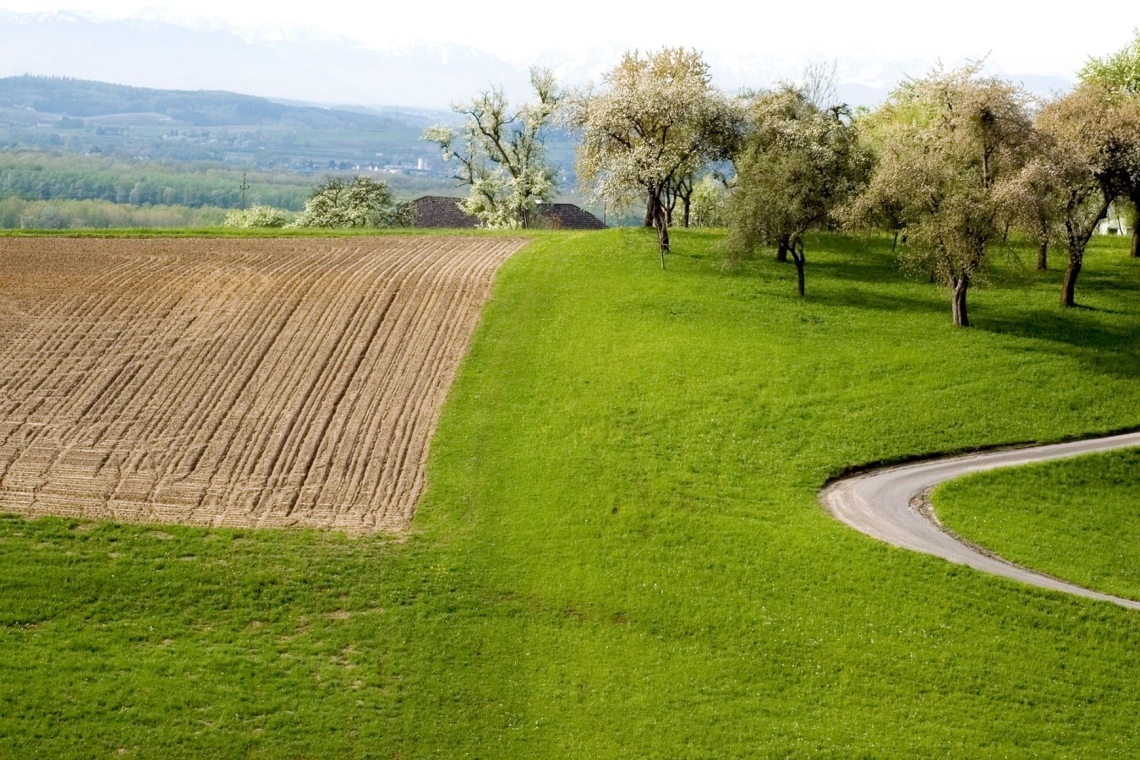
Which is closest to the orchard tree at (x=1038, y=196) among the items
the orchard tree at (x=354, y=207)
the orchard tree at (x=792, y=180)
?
the orchard tree at (x=792, y=180)

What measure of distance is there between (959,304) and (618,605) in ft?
96.7

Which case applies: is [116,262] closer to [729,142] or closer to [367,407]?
[367,407]

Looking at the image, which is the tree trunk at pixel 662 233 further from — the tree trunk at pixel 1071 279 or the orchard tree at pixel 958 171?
the tree trunk at pixel 1071 279

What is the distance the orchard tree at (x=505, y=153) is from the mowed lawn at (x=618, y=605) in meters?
44.4

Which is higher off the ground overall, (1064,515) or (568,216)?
(568,216)

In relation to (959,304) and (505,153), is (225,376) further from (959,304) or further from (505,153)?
(505,153)

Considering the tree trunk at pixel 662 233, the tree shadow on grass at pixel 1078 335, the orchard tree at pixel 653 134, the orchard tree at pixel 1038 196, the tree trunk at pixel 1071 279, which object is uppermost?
the orchard tree at pixel 653 134

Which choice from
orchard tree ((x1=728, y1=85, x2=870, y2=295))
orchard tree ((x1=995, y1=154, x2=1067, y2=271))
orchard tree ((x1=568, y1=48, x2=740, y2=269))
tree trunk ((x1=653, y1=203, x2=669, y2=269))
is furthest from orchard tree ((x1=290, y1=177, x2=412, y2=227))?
orchard tree ((x1=995, y1=154, x2=1067, y2=271))

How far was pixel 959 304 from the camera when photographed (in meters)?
53.8

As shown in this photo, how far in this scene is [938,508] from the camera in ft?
132

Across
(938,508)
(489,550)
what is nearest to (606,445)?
(489,550)

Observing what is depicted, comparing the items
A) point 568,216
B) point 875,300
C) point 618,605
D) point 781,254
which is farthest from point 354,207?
point 618,605

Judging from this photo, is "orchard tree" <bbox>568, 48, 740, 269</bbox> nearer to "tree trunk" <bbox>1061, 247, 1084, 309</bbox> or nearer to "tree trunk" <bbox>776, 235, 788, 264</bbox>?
"tree trunk" <bbox>776, 235, 788, 264</bbox>

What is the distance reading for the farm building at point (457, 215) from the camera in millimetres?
107812
